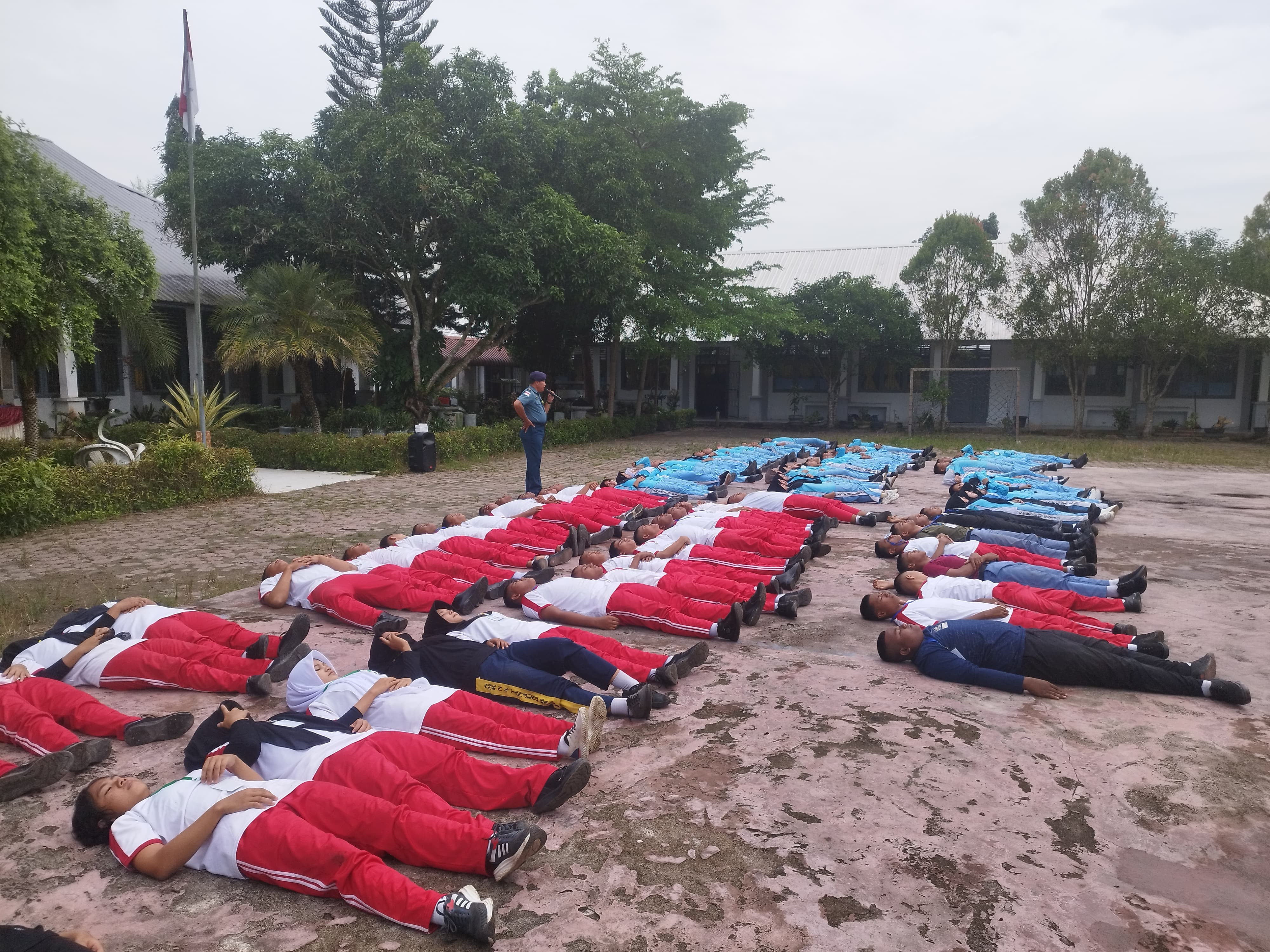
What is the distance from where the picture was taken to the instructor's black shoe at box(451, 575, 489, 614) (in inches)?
219

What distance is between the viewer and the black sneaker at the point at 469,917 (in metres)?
2.45

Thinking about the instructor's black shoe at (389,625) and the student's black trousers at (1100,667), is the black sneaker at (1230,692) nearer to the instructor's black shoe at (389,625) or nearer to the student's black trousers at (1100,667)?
the student's black trousers at (1100,667)

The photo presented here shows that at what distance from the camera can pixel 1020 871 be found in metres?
2.75

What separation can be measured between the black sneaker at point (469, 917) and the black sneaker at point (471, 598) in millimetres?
3003

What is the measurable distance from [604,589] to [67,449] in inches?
424

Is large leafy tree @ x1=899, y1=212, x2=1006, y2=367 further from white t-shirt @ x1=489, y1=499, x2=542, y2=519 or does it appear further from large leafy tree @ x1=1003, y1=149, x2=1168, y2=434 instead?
white t-shirt @ x1=489, y1=499, x2=542, y2=519

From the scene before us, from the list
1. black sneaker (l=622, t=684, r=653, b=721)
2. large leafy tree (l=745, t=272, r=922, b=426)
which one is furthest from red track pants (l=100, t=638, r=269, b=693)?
large leafy tree (l=745, t=272, r=922, b=426)

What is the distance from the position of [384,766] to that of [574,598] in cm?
255

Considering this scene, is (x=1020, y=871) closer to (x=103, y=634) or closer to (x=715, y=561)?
(x=715, y=561)

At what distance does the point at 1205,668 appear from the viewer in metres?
4.25

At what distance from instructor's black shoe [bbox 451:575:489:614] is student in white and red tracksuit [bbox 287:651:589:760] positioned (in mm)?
1520

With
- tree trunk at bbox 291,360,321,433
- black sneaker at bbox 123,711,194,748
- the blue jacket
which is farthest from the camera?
tree trunk at bbox 291,360,321,433

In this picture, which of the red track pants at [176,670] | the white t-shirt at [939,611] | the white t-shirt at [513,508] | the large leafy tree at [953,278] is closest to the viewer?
the red track pants at [176,670]

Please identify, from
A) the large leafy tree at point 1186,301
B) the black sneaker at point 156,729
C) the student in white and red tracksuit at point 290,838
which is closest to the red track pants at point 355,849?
the student in white and red tracksuit at point 290,838
